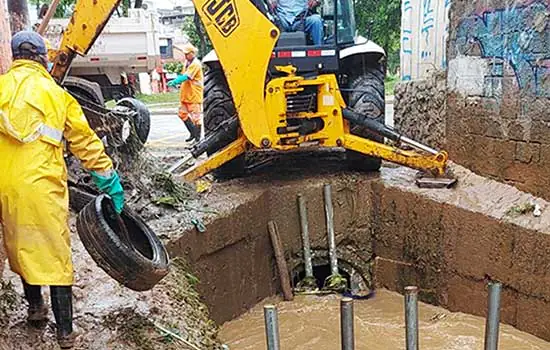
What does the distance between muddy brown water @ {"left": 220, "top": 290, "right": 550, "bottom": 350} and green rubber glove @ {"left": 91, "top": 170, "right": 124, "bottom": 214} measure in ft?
9.00

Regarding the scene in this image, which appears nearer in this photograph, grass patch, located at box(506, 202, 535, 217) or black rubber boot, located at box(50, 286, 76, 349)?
black rubber boot, located at box(50, 286, 76, 349)

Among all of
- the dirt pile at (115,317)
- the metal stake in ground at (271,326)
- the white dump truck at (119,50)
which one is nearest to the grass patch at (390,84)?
the white dump truck at (119,50)

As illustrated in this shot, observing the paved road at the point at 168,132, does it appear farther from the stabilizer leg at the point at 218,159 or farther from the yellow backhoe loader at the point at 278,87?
the yellow backhoe loader at the point at 278,87

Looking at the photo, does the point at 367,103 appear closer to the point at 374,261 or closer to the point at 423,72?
the point at 374,261

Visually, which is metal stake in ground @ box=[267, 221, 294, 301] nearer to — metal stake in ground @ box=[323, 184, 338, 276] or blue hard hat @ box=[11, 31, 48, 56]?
metal stake in ground @ box=[323, 184, 338, 276]

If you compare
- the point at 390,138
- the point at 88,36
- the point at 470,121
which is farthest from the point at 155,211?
the point at 470,121

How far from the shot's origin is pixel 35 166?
3361 millimetres

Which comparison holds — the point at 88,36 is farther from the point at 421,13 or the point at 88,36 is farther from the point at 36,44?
the point at 421,13

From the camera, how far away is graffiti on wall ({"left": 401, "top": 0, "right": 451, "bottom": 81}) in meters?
8.37

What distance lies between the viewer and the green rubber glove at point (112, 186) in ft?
11.9

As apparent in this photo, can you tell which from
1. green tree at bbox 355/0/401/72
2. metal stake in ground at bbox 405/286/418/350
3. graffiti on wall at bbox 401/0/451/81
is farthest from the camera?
green tree at bbox 355/0/401/72

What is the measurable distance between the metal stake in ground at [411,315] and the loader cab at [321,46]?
11.3ft

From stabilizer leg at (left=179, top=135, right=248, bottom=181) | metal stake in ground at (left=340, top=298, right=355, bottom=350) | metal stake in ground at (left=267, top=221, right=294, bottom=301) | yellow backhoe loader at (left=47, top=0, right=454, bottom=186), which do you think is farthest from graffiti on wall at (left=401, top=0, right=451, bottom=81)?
metal stake in ground at (left=340, top=298, right=355, bottom=350)

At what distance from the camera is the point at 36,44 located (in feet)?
11.7
